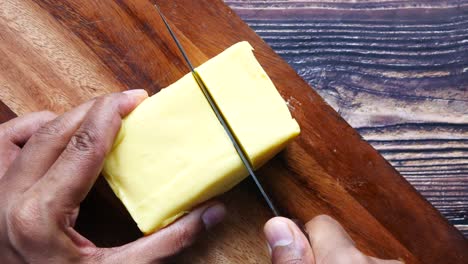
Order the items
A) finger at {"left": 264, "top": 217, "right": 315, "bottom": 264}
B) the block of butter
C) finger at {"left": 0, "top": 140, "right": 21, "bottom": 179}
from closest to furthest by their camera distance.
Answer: finger at {"left": 264, "top": 217, "right": 315, "bottom": 264}, the block of butter, finger at {"left": 0, "top": 140, "right": 21, "bottom": 179}

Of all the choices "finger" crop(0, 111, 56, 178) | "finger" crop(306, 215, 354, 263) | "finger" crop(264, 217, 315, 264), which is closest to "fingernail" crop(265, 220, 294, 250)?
"finger" crop(264, 217, 315, 264)

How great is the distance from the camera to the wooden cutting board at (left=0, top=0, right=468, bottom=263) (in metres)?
1.56

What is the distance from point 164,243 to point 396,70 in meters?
1.02

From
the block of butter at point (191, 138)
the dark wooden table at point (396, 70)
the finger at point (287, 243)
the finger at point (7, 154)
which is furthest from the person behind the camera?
the dark wooden table at point (396, 70)

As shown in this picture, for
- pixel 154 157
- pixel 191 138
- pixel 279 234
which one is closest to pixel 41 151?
pixel 154 157

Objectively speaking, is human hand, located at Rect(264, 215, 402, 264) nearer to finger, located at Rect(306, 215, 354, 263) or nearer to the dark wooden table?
finger, located at Rect(306, 215, 354, 263)

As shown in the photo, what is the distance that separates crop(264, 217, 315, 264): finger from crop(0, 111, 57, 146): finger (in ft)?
2.70

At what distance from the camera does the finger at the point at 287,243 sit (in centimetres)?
124

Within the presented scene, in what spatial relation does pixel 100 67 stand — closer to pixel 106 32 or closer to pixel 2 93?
pixel 106 32

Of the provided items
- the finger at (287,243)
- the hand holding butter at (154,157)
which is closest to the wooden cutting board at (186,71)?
the hand holding butter at (154,157)

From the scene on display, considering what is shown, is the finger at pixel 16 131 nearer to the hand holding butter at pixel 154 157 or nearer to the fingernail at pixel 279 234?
the hand holding butter at pixel 154 157

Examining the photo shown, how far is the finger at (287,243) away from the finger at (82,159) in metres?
0.53

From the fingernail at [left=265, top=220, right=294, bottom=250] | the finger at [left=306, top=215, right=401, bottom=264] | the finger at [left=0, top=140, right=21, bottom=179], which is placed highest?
the finger at [left=0, top=140, right=21, bottom=179]

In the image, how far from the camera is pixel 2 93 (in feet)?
5.22
